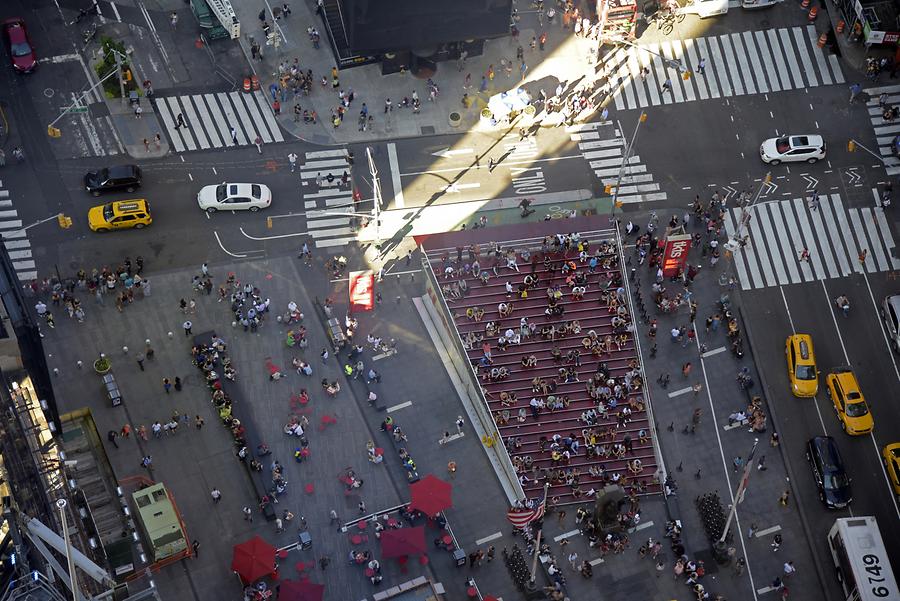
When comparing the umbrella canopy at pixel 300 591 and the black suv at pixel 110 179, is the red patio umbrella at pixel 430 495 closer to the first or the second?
the umbrella canopy at pixel 300 591

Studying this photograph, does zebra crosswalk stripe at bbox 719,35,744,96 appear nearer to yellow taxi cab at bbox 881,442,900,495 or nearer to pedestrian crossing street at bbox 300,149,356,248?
pedestrian crossing street at bbox 300,149,356,248

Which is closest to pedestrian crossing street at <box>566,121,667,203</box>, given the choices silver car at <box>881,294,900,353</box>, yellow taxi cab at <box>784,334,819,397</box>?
yellow taxi cab at <box>784,334,819,397</box>

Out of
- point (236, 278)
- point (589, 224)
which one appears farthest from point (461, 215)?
point (236, 278)

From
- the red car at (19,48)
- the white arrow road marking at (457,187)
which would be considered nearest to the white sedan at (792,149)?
the white arrow road marking at (457,187)

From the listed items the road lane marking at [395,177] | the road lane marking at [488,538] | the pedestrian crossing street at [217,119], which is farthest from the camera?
the pedestrian crossing street at [217,119]

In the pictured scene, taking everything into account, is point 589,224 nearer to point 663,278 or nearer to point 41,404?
point 663,278

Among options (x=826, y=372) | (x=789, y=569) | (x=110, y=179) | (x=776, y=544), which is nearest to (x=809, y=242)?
(x=826, y=372)

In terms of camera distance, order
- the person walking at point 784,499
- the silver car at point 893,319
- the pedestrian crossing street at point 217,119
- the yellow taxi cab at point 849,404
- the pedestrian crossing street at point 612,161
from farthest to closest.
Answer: the pedestrian crossing street at point 217,119 < the pedestrian crossing street at point 612,161 < the silver car at point 893,319 < the yellow taxi cab at point 849,404 < the person walking at point 784,499
